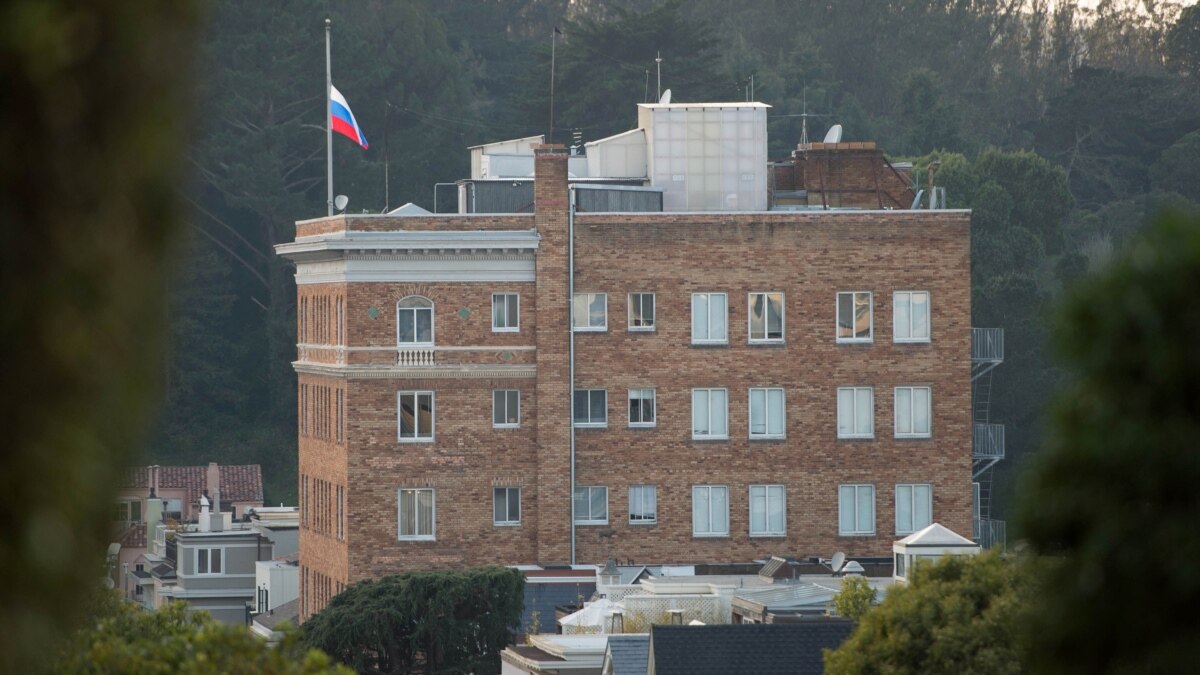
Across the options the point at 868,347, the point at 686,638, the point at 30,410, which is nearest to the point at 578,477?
the point at 868,347

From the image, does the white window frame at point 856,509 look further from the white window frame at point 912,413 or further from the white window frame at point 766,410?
the white window frame at point 766,410

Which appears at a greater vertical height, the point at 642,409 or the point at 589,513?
the point at 642,409

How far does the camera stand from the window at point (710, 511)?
204 feet

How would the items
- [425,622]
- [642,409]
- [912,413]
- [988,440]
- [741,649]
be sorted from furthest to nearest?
[988,440], [912,413], [642,409], [425,622], [741,649]

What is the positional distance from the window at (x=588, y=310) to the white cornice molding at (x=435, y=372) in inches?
74.0

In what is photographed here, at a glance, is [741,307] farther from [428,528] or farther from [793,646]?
[793,646]

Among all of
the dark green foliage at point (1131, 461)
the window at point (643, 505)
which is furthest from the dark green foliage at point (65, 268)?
the window at point (643, 505)

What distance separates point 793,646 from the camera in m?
34.4

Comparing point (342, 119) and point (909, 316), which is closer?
point (909, 316)

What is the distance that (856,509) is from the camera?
6278 cm

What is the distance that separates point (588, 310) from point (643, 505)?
6073 mm

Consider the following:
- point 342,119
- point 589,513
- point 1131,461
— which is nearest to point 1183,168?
point 342,119

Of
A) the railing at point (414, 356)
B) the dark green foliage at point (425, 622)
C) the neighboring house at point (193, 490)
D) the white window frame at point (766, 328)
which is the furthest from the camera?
the neighboring house at point (193, 490)

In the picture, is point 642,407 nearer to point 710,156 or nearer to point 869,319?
point 869,319
